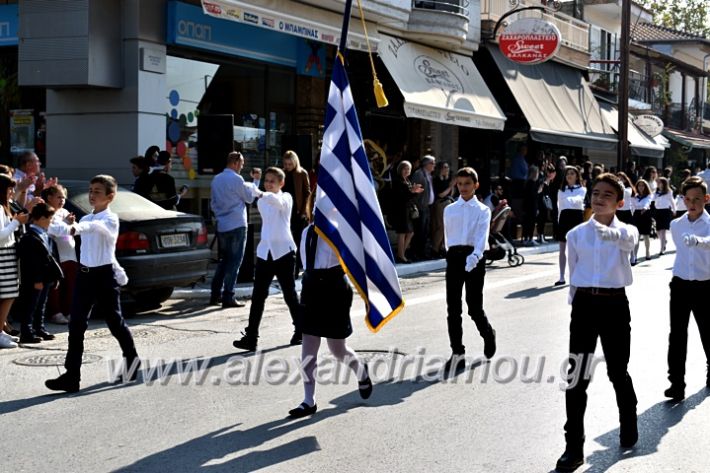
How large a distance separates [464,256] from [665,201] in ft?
42.6

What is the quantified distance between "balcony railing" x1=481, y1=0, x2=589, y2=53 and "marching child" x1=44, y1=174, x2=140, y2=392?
19.6 m

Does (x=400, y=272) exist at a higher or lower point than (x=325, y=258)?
lower

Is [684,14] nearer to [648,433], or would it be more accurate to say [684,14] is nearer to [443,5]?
[443,5]

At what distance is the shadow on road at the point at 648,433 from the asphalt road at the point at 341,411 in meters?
0.02

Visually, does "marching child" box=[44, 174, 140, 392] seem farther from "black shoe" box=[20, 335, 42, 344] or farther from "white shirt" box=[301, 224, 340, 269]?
"black shoe" box=[20, 335, 42, 344]

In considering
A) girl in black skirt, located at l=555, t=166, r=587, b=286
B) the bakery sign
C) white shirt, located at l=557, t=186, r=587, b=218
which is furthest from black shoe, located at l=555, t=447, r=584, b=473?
the bakery sign

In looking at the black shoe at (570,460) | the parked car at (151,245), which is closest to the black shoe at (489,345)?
the black shoe at (570,460)

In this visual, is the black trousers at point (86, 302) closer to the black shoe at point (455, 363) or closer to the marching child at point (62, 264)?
the marching child at point (62, 264)

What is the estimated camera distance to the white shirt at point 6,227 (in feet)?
30.5

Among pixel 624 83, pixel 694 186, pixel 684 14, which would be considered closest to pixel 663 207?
pixel 624 83

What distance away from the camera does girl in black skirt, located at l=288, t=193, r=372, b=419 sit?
6.90m

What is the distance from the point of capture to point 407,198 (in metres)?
17.3

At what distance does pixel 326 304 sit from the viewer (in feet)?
22.7

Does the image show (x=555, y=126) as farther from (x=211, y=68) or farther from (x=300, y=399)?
(x=300, y=399)
